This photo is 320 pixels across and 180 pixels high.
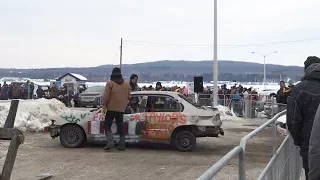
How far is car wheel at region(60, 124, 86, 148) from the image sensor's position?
34.7 ft

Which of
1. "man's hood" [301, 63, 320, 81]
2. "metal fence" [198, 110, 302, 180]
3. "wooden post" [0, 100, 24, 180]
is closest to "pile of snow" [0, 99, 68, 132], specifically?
"wooden post" [0, 100, 24, 180]

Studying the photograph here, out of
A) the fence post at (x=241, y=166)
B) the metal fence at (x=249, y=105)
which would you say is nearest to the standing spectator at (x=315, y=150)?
the fence post at (x=241, y=166)

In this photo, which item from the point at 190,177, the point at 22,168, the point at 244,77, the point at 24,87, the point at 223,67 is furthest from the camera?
the point at 223,67

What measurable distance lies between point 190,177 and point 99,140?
376 centimetres

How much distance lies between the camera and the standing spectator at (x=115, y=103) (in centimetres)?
993

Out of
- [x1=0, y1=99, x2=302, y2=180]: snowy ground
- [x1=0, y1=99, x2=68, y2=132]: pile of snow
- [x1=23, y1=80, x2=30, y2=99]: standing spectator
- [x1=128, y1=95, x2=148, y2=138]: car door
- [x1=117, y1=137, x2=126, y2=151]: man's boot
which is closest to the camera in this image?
[x1=0, y1=99, x2=302, y2=180]: snowy ground

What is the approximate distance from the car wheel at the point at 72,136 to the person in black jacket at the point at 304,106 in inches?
277

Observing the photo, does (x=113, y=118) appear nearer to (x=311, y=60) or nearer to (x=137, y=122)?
(x=137, y=122)

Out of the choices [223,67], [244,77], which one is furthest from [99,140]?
[223,67]

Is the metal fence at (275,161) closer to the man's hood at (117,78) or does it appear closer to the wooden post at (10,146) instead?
the wooden post at (10,146)

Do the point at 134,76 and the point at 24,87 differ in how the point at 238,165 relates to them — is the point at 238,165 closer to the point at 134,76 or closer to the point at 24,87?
the point at 134,76

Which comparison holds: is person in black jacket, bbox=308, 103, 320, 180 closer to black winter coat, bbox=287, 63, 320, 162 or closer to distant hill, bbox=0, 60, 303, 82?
black winter coat, bbox=287, 63, 320, 162

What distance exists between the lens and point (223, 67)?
174500mm

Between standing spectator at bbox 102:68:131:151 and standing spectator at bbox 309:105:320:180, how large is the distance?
24.3ft
